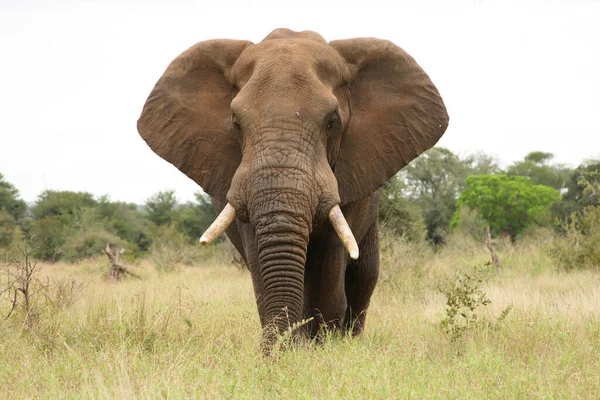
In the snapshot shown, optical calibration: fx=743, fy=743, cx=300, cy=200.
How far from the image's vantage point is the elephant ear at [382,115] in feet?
18.7

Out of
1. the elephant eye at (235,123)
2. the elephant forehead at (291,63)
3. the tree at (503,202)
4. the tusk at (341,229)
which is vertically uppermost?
the tree at (503,202)

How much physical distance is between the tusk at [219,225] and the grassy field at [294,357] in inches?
29.9

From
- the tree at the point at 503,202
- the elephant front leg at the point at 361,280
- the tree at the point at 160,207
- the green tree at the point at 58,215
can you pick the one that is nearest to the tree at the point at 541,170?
the tree at the point at 503,202

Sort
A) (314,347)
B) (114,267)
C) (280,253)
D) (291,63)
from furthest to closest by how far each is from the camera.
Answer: (114,267)
(314,347)
(291,63)
(280,253)

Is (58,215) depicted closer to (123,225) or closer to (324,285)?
(123,225)

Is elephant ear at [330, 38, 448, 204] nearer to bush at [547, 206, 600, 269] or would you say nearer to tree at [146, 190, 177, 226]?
bush at [547, 206, 600, 269]

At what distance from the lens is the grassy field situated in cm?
393

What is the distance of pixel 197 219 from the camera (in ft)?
124

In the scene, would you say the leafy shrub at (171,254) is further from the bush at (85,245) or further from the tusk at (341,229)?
the tusk at (341,229)

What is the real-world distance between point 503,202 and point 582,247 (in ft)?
138

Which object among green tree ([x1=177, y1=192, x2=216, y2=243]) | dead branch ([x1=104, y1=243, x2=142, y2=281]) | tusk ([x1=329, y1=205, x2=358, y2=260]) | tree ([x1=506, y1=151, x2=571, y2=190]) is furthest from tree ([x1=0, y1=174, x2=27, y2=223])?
tree ([x1=506, y1=151, x2=571, y2=190])

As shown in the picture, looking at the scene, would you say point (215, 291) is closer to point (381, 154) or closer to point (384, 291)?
point (384, 291)

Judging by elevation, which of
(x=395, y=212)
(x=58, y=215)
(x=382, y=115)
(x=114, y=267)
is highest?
(x=58, y=215)

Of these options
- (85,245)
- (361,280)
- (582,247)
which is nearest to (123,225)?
(85,245)
